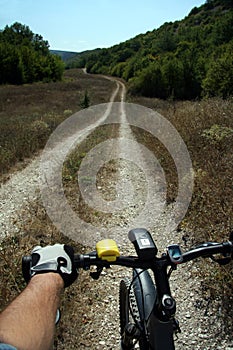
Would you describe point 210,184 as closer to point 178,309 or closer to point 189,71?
point 178,309

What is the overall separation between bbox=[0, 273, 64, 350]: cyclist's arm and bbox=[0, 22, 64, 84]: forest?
2211 inches

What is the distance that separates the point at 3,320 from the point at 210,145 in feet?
24.0

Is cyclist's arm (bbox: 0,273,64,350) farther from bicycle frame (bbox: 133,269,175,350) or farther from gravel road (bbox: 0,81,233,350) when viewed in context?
gravel road (bbox: 0,81,233,350)

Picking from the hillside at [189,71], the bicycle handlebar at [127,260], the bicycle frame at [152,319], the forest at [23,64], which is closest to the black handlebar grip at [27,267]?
the bicycle handlebar at [127,260]

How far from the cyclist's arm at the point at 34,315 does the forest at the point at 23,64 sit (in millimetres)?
56148

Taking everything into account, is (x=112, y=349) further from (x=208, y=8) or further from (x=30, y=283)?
(x=208, y=8)

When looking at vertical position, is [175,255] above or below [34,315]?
A: above

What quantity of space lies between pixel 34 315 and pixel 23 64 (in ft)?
194

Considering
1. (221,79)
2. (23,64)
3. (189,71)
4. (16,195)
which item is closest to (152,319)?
(16,195)

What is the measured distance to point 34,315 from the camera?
1.40m

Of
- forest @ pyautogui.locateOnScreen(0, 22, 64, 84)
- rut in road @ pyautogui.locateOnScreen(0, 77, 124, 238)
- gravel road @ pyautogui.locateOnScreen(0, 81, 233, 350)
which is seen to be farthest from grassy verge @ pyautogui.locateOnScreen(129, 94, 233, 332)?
forest @ pyautogui.locateOnScreen(0, 22, 64, 84)

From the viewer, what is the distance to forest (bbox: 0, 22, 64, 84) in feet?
168

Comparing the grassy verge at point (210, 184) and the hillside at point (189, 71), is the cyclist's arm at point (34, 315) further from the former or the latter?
the hillside at point (189, 71)

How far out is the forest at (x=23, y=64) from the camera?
168ft
